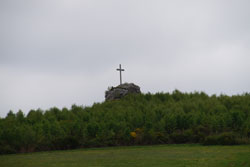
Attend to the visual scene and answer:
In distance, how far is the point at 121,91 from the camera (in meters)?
36.7

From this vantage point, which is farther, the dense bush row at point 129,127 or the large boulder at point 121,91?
the large boulder at point 121,91

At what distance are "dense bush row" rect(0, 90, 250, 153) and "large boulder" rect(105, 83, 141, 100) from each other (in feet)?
20.5

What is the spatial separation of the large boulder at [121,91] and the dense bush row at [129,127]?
20.5ft

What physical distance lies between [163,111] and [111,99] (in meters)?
9.93

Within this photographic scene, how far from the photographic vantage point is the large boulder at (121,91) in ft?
120

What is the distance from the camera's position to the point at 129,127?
24.4 meters

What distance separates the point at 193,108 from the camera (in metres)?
29.3

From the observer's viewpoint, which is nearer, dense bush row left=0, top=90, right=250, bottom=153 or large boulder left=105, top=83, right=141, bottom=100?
dense bush row left=0, top=90, right=250, bottom=153

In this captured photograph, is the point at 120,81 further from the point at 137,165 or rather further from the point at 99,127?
the point at 137,165

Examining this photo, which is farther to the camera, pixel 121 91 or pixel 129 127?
pixel 121 91

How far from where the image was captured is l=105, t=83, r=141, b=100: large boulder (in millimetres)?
36459

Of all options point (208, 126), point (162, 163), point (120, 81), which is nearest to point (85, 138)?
point (208, 126)

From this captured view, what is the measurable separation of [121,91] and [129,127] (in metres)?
12.5

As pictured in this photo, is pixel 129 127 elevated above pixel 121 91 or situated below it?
below
